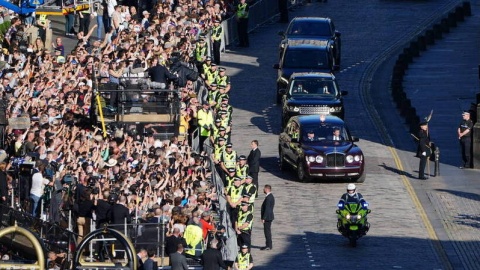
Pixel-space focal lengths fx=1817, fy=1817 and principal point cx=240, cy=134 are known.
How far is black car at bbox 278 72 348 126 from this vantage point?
47750mm

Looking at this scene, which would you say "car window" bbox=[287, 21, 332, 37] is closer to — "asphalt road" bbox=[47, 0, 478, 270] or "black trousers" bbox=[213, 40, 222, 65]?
"asphalt road" bbox=[47, 0, 478, 270]

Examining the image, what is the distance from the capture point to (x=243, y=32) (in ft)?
199

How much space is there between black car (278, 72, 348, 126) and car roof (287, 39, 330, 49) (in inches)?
162

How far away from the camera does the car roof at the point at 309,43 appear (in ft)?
175

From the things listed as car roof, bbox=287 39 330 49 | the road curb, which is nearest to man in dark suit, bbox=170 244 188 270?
the road curb

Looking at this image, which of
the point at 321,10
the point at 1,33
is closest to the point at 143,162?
the point at 1,33

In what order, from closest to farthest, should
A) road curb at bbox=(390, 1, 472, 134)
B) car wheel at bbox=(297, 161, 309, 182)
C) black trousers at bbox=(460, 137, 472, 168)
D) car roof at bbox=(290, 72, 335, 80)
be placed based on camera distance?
1. car wheel at bbox=(297, 161, 309, 182)
2. black trousers at bbox=(460, 137, 472, 168)
3. car roof at bbox=(290, 72, 335, 80)
4. road curb at bbox=(390, 1, 472, 134)

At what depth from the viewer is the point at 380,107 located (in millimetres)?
53000

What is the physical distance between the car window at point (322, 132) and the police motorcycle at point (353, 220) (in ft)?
21.1

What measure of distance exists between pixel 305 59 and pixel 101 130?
42.3ft

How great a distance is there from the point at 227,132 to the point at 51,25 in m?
12.9

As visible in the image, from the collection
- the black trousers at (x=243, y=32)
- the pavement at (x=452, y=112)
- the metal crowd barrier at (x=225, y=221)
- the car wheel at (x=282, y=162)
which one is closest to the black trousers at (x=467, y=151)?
the pavement at (x=452, y=112)

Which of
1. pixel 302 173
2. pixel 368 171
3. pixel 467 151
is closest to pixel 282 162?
pixel 302 173

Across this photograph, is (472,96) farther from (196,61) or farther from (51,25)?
(51,25)
